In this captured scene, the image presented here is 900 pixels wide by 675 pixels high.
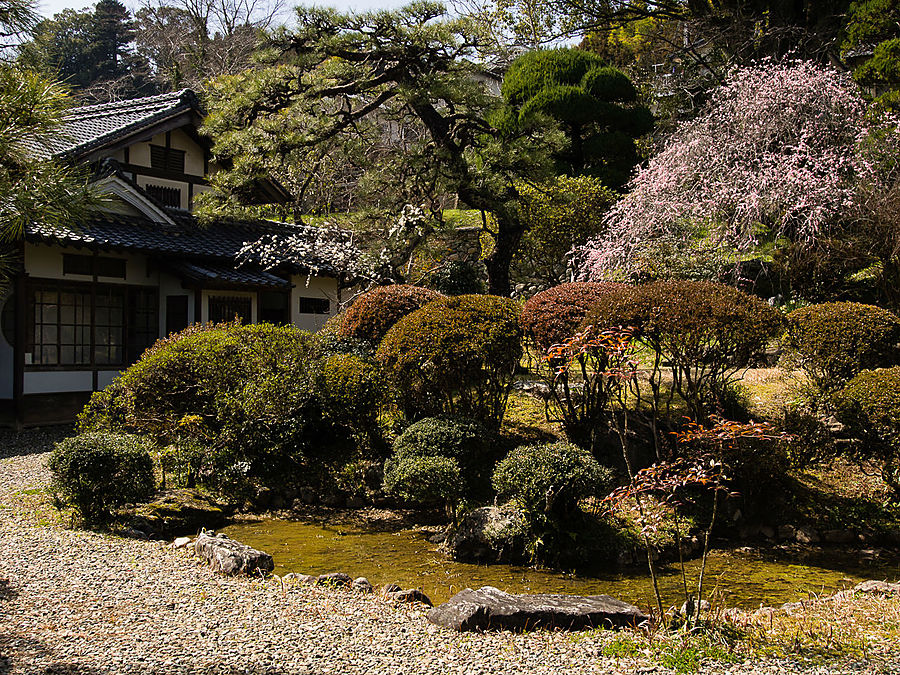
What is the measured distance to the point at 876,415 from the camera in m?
6.89

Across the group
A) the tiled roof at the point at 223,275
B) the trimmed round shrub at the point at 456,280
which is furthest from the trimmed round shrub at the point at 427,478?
the tiled roof at the point at 223,275

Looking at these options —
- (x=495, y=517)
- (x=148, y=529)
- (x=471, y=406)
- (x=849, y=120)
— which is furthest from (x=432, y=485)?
(x=849, y=120)

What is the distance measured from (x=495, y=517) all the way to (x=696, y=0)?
15034 millimetres

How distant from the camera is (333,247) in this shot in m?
13.6

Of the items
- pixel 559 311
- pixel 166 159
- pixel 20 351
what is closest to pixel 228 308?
pixel 20 351

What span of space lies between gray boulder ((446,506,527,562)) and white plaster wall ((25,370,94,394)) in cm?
897

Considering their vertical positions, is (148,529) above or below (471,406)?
below

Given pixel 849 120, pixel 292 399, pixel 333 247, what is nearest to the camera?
pixel 292 399

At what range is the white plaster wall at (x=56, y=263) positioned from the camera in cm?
1194

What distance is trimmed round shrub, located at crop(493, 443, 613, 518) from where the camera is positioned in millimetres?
6410

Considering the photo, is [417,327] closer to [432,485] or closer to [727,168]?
[432,485]

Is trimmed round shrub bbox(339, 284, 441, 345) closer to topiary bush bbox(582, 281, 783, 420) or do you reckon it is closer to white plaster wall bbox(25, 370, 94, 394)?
topiary bush bbox(582, 281, 783, 420)

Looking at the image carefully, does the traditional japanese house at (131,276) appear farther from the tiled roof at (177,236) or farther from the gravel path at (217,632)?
the gravel path at (217,632)

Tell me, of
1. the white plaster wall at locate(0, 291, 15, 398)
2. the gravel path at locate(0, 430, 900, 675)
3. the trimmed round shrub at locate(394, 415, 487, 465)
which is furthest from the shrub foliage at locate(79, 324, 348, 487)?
the white plaster wall at locate(0, 291, 15, 398)
